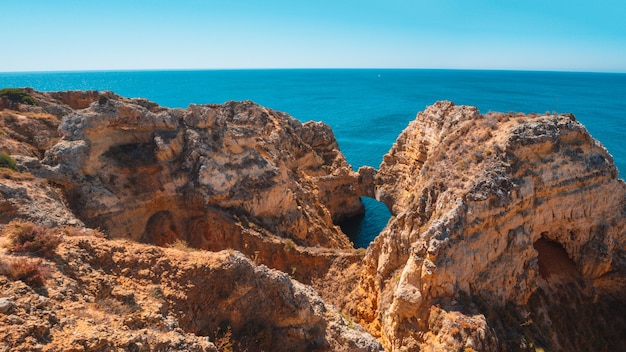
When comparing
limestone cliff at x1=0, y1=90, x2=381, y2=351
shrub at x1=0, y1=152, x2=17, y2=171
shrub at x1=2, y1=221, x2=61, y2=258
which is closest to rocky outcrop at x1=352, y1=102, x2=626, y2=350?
limestone cliff at x1=0, y1=90, x2=381, y2=351

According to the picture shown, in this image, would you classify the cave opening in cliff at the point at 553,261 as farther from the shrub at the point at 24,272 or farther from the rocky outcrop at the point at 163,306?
the shrub at the point at 24,272

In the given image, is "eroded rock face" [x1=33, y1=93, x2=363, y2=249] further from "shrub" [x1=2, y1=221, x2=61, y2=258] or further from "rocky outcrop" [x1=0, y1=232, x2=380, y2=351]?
"rocky outcrop" [x1=0, y1=232, x2=380, y2=351]

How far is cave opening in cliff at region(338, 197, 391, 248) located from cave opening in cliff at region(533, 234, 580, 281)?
20272 mm

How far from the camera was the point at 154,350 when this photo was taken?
867cm

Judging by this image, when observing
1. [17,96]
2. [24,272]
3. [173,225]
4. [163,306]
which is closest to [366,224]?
[173,225]

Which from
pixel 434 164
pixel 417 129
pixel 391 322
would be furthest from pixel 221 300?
pixel 417 129

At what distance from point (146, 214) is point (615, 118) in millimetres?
111458

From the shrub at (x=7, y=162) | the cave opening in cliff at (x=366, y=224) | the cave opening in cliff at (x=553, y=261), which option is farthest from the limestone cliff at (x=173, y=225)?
the cave opening in cliff at (x=553, y=261)

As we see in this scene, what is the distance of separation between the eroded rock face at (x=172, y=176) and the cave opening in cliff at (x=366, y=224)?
9.47m

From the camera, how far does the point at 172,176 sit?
85.3 ft

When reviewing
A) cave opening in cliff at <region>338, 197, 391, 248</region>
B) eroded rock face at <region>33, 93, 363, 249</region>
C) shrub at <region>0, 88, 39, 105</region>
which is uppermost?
shrub at <region>0, 88, 39, 105</region>

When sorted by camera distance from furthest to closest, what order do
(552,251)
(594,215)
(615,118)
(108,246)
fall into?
(615,118) < (552,251) < (594,215) < (108,246)

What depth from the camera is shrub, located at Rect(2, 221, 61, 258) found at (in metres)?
10.5

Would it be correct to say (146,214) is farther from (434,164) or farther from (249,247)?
(434,164)
